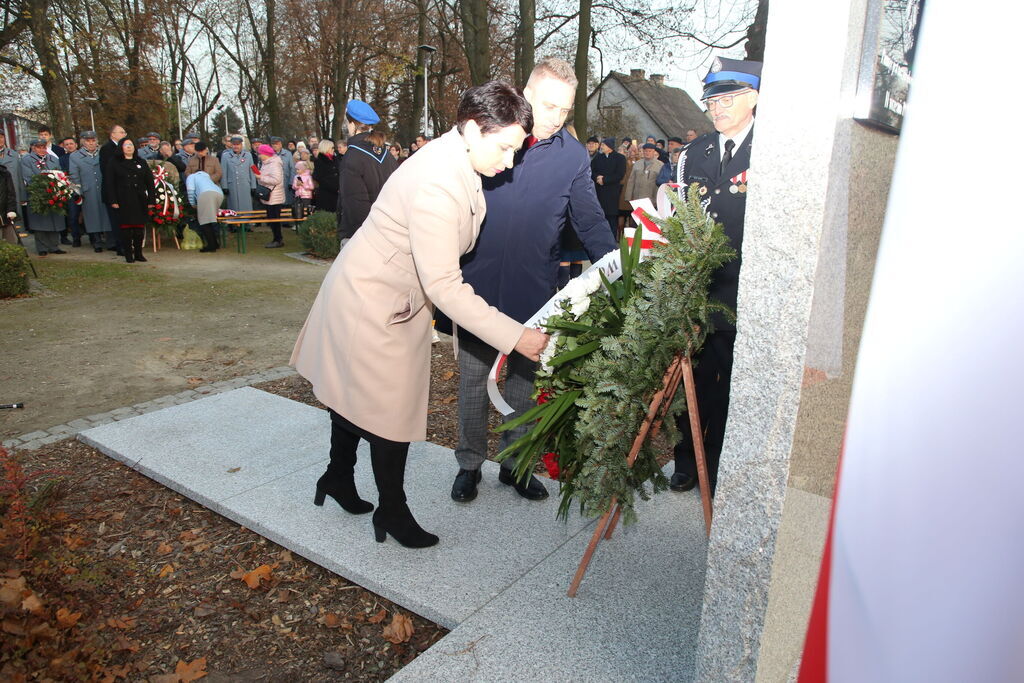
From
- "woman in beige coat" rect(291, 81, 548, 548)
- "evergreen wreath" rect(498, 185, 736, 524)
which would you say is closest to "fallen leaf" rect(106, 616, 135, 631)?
"woman in beige coat" rect(291, 81, 548, 548)

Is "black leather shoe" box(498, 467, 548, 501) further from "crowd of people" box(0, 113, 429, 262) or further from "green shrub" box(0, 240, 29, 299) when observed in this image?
"green shrub" box(0, 240, 29, 299)

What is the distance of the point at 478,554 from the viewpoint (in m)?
3.19

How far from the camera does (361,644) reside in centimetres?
281

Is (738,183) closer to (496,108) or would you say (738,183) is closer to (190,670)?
(496,108)

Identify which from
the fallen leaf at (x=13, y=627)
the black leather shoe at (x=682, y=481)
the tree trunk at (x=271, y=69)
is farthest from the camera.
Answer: the tree trunk at (x=271, y=69)

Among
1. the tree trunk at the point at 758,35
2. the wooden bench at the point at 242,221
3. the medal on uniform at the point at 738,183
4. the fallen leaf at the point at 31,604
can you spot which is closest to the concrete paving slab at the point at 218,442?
the fallen leaf at the point at 31,604

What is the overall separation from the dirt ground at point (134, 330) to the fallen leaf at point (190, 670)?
2.96 meters

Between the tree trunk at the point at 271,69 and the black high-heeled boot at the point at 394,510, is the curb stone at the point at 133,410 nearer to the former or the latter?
the black high-heeled boot at the point at 394,510

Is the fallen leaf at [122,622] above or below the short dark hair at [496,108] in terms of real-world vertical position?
below

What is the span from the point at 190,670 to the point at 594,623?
1.40m

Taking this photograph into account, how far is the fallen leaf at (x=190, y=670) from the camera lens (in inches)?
103

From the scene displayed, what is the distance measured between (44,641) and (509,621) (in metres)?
1.46

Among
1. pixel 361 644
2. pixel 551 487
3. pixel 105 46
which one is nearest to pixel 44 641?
pixel 361 644

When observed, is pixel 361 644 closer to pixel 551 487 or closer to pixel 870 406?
pixel 551 487
